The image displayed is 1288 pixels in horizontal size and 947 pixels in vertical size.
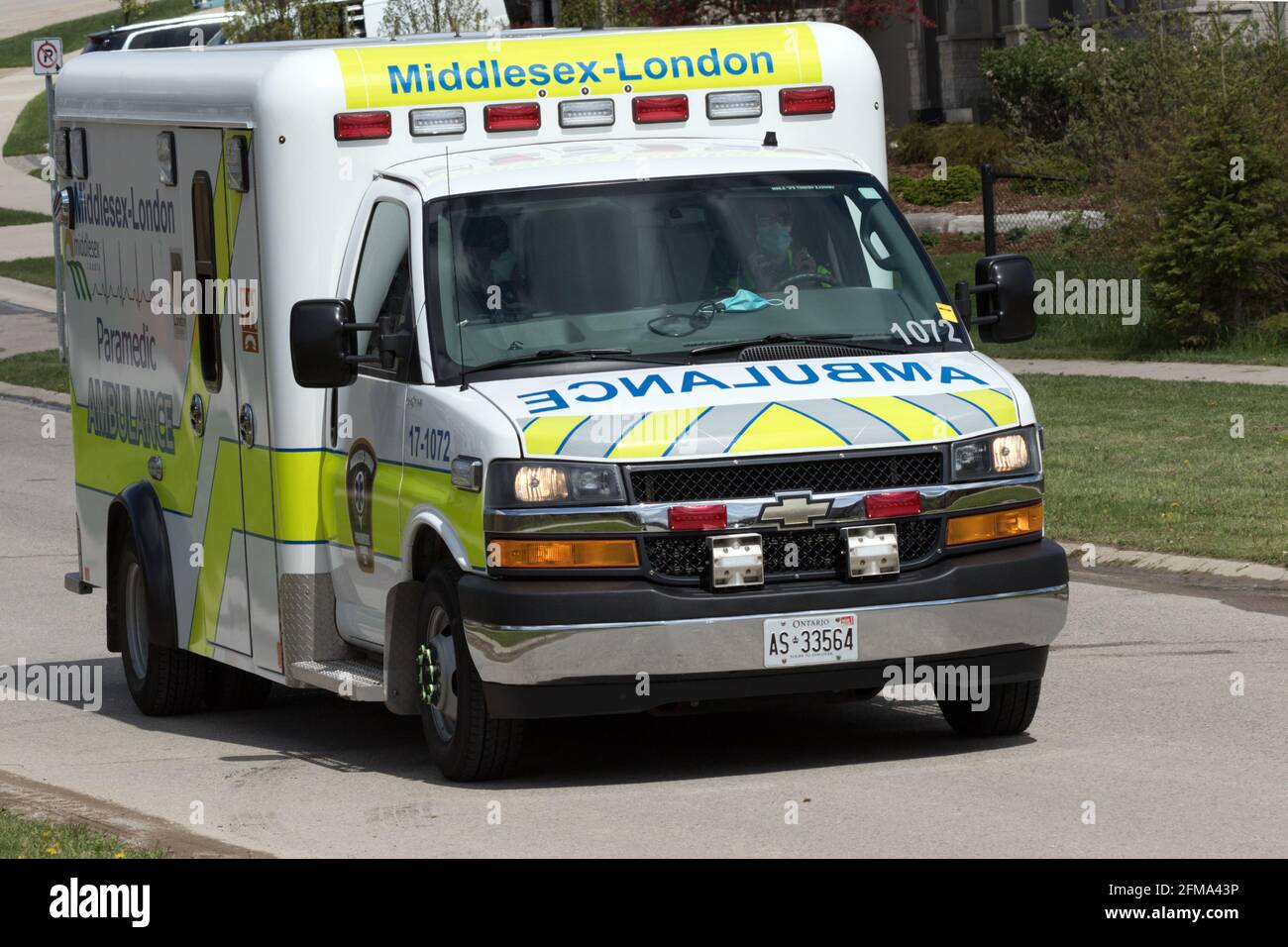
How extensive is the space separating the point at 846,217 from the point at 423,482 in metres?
1.98

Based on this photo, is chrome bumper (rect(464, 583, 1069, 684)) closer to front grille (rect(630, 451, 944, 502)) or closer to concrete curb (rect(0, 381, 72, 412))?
front grille (rect(630, 451, 944, 502))

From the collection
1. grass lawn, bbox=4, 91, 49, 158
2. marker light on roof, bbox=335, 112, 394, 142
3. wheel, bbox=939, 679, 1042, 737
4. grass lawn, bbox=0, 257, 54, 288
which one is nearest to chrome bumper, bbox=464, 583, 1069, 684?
wheel, bbox=939, 679, 1042, 737

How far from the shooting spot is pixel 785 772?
8.57 metres

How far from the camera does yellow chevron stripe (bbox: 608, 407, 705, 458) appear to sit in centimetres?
785

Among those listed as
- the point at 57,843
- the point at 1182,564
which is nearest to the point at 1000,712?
the point at 57,843

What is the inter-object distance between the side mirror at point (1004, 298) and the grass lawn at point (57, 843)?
378 cm

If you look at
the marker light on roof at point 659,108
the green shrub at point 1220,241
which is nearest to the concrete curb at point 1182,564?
the marker light on roof at point 659,108

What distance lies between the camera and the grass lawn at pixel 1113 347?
2097 cm

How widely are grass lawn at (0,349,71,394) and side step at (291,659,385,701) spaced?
51.9 feet

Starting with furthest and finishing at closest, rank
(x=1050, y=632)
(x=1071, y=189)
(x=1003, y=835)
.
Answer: (x=1071, y=189) < (x=1050, y=632) < (x=1003, y=835)

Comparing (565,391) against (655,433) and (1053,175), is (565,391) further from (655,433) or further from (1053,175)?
(1053,175)

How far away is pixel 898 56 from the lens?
4112cm

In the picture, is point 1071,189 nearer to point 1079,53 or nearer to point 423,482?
point 1079,53
